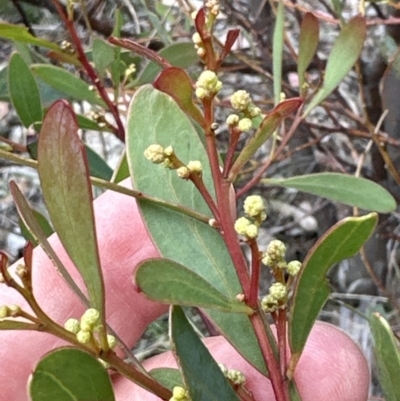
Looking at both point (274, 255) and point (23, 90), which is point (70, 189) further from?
point (23, 90)

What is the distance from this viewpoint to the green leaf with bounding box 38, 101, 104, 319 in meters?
0.38

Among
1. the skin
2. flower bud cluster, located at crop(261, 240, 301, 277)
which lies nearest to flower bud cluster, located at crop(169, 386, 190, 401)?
flower bud cluster, located at crop(261, 240, 301, 277)

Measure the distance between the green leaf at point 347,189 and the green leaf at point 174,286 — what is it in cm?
28

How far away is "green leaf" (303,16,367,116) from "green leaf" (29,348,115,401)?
386mm

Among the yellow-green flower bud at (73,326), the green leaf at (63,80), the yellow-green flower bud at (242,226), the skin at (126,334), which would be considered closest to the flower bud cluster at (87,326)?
the yellow-green flower bud at (73,326)

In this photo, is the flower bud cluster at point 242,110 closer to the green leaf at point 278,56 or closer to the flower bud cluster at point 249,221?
the flower bud cluster at point 249,221

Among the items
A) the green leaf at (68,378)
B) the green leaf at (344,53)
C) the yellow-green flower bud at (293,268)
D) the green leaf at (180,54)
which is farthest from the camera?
the green leaf at (180,54)

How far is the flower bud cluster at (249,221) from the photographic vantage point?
0.42m

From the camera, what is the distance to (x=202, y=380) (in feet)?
1.39

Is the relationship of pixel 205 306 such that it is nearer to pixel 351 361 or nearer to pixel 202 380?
pixel 202 380

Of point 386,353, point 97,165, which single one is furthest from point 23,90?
point 386,353

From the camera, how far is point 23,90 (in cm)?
82

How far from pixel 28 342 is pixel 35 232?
0.39m

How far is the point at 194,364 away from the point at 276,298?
0.08 m
